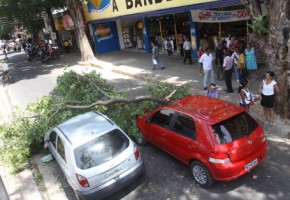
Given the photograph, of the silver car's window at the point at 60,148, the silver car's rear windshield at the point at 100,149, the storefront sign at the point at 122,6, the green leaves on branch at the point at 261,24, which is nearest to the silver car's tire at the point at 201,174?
the silver car's rear windshield at the point at 100,149

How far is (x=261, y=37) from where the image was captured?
8.38 m

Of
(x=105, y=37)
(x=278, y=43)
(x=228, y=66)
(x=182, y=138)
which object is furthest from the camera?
(x=105, y=37)

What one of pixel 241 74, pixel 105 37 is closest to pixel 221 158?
pixel 241 74

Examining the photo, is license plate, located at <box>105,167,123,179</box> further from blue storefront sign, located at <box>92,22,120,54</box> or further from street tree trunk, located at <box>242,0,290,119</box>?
blue storefront sign, located at <box>92,22,120,54</box>

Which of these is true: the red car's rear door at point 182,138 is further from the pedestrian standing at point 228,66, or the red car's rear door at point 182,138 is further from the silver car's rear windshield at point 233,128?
the pedestrian standing at point 228,66

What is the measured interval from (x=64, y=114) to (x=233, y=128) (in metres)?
5.17

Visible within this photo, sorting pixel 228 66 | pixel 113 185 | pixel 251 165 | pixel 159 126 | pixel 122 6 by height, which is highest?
pixel 122 6

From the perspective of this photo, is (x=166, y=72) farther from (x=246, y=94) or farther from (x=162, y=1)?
(x=246, y=94)

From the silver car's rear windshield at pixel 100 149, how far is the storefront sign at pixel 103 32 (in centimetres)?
2107

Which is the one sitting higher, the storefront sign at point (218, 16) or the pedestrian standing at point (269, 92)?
the storefront sign at point (218, 16)

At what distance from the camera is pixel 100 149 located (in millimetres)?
6391

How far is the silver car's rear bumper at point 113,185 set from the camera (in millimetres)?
6102

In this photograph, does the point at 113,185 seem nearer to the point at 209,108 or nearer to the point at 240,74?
the point at 209,108

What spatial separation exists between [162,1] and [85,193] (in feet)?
40.9
